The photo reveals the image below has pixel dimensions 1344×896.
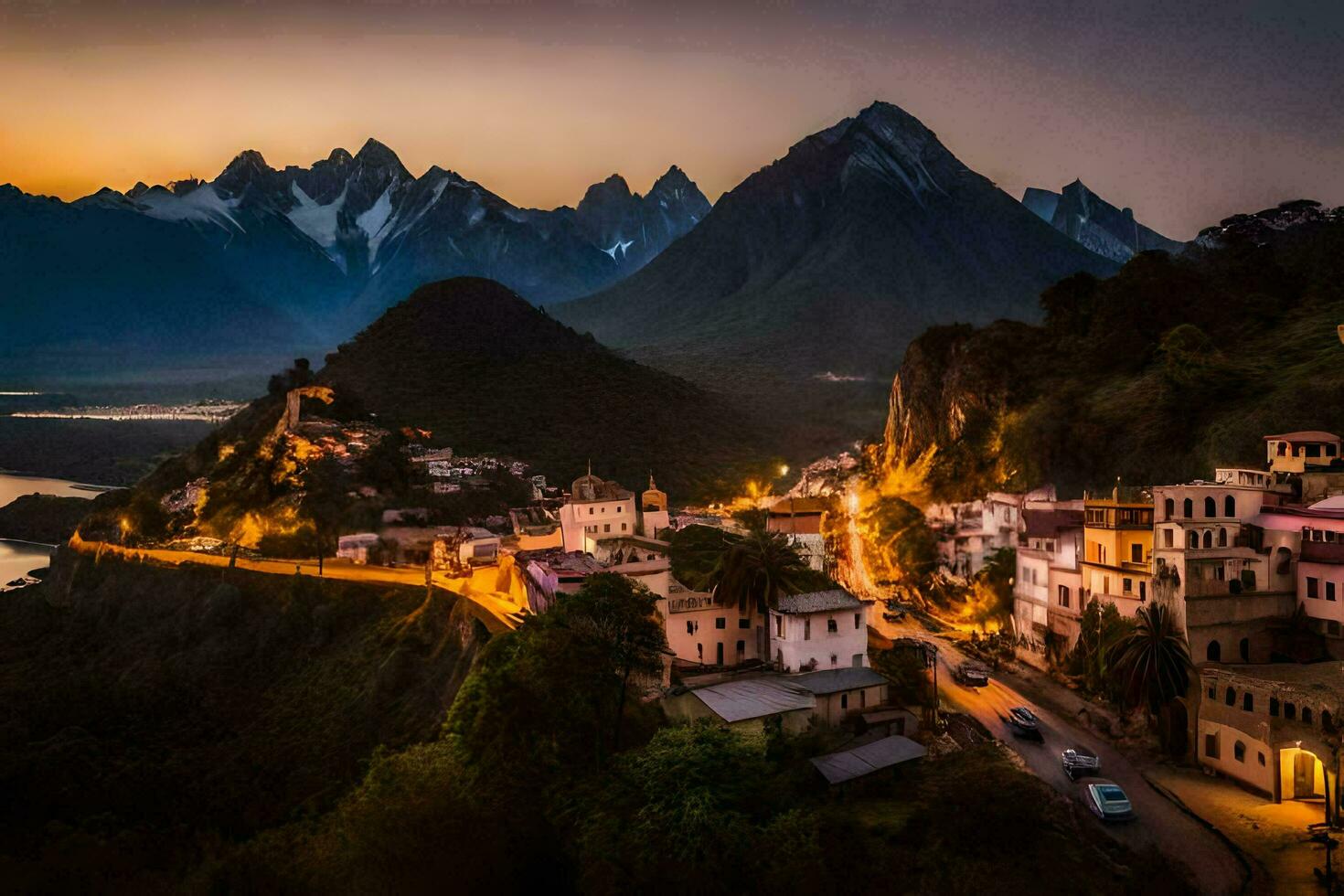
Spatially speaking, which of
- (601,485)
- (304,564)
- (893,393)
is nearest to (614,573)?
(601,485)

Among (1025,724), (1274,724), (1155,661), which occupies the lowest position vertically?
(1025,724)

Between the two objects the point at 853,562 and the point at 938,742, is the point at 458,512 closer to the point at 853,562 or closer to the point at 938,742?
the point at 853,562

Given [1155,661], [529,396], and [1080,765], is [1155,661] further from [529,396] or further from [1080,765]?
[529,396]

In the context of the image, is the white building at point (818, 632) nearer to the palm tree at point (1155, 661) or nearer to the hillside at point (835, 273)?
the palm tree at point (1155, 661)

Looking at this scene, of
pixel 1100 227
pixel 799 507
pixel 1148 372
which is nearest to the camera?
pixel 1148 372

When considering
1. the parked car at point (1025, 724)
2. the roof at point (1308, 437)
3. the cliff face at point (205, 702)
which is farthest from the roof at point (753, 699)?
the roof at point (1308, 437)

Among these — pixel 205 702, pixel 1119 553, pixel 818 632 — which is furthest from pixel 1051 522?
pixel 205 702
